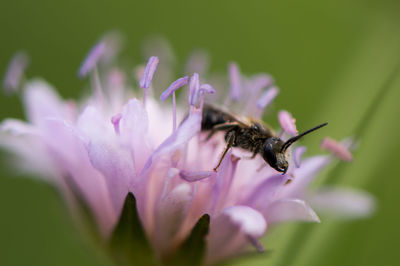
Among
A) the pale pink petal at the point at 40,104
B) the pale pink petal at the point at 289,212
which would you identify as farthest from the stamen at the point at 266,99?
the pale pink petal at the point at 40,104

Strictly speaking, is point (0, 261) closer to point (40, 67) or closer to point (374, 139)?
point (40, 67)

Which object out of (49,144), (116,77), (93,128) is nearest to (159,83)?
(116,77)

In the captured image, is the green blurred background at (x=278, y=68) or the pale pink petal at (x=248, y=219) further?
the green blurred background at (x=278, y=68)

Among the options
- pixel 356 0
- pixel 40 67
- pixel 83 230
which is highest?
pixel 356 0

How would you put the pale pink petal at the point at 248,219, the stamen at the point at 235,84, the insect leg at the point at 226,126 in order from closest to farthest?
the pale pink petal at the point at 248,219 → the insect leg at the point at 226,126 → the stamen at the point at 235,84

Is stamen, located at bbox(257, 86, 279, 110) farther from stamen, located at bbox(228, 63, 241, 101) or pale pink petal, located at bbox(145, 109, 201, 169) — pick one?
pale pink petal, located at bbox(145, 109, 201, 169)

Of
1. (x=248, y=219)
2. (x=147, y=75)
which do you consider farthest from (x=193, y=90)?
(x=248, y=219)

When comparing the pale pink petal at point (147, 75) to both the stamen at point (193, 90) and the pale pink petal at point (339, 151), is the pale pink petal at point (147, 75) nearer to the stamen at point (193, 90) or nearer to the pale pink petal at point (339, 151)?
the stamen at point (193, 90)

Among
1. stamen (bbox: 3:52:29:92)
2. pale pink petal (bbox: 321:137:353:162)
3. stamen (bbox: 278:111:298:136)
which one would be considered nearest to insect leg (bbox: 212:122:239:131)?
stamen (bbox: 278:111:298:136)
